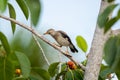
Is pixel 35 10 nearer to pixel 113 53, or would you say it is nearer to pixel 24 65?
pixel 113 53

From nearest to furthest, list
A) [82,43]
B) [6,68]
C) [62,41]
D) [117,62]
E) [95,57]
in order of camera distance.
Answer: [117,62] < [95,57] < [6,68] < [82,43] < [62,41]

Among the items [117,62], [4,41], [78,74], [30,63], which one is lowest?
[78,74]

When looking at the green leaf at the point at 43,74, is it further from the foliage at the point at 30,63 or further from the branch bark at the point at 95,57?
the branch bark at the point at 95,57

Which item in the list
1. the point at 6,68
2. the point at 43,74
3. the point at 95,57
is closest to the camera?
the point at 95,57

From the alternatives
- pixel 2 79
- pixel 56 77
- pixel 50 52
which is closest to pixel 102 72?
pixel 56 77

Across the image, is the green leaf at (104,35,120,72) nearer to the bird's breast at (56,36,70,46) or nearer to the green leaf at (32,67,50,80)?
the green leaf at (32,67,50,80)

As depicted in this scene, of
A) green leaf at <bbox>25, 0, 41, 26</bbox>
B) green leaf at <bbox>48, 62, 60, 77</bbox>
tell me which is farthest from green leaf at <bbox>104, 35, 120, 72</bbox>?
green leaf at <bbox>48, 62, 60, 77</bbox>

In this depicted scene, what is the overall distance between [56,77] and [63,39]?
18.0 inches

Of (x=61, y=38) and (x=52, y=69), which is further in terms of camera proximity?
(x=61, y=38)

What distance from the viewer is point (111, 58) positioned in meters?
0.77

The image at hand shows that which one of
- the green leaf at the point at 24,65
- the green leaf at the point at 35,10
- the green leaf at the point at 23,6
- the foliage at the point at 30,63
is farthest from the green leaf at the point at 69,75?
the green leaf at the point at 35,10

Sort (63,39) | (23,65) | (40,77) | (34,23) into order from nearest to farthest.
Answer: (34,23) < (23,65) < (40,77) < (63,39)

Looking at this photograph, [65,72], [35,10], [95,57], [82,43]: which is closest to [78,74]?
[65,72]

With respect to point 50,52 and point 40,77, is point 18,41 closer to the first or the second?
point 50,52
